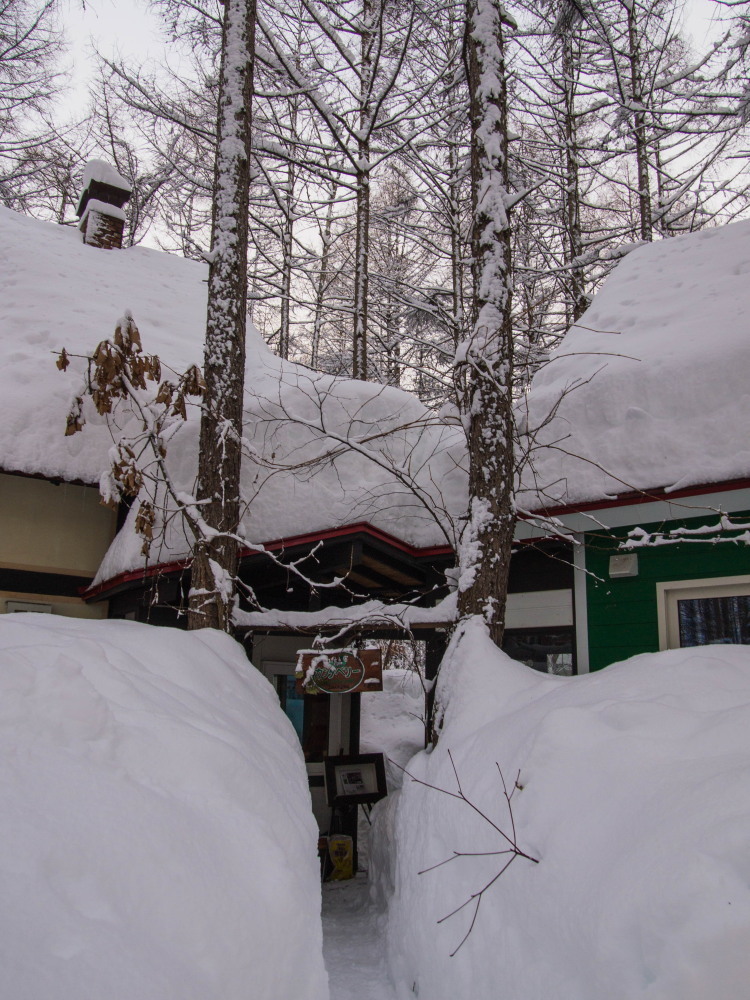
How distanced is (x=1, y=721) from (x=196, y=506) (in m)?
3.50

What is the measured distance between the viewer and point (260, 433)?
25.1ft

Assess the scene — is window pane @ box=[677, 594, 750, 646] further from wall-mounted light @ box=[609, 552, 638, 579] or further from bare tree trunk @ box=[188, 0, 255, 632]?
bare tree trunk @ box=[188, 0, 255, 632]

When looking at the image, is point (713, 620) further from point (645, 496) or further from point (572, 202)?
point (572, 202)

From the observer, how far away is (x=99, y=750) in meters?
2.43

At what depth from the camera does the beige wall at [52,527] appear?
7984 millimetres

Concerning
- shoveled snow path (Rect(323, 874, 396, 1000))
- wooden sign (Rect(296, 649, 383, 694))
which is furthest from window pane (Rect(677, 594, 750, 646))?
shoveled snow path (Rect(323, 874, 396, 1000))

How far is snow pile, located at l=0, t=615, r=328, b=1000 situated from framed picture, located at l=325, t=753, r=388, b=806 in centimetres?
426

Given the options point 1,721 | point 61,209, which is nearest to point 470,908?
point 1,721

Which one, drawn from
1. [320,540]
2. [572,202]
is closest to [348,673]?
[320,540]

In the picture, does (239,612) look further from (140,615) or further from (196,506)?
(140,615)

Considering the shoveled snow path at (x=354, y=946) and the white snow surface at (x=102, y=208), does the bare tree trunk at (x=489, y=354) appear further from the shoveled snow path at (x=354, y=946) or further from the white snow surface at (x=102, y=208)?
the white snow surface at (x=102, y=208)

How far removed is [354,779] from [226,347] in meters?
4.67

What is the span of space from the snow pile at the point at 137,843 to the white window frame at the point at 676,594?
3.33 meters

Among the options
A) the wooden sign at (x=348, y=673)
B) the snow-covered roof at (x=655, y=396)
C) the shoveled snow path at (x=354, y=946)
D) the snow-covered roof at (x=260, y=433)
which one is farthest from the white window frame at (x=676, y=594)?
the shoveled snow path at (x=354, y=946)
